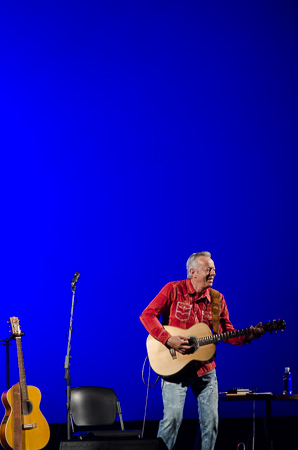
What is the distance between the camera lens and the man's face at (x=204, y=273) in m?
4.20

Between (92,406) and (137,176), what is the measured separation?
2390 mm

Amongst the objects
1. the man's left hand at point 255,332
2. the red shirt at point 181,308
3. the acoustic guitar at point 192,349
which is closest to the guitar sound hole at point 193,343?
the acoustic guitar at point 192,349

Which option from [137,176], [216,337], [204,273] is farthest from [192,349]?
[137,176]

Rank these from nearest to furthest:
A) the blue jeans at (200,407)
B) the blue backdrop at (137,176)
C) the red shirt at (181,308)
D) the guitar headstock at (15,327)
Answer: the blue jeans at (200,407) → the red shirt at (181,308) → the guitar headstock at (15,327) → the blue backdrop at (137,176)

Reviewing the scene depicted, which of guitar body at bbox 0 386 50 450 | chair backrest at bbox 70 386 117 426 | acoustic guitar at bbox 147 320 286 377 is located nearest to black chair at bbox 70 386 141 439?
chair backrest at bbox 70 386 117 426

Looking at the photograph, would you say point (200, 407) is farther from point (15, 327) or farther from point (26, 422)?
point (15, 327)

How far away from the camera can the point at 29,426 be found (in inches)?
172

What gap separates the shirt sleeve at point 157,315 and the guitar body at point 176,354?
0.10 metres

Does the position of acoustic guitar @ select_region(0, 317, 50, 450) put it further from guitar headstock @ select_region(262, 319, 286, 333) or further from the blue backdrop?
guitar headstock @ select_region(262, 319, 286, 333)

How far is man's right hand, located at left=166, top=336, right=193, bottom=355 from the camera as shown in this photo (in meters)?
3.97

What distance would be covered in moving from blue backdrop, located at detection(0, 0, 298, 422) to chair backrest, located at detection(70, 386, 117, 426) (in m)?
0.41

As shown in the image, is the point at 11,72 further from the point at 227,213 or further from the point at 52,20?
the point at 227,213

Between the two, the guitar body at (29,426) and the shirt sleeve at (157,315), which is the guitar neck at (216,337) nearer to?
the shirt sleeve at (157,315)

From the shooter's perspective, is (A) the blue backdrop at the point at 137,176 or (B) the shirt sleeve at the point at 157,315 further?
(A) the blue backdrop at the point at 137,176
